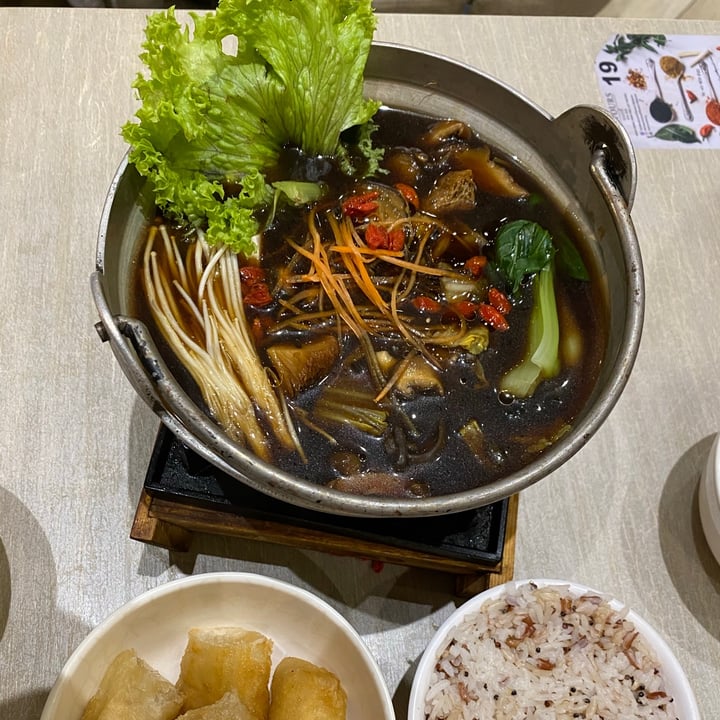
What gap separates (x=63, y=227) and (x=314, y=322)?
3.73 feet

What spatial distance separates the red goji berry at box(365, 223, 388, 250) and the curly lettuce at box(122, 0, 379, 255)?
0.92ft

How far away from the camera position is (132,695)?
58.0 inches

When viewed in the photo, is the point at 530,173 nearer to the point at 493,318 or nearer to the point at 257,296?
the point at 493,318

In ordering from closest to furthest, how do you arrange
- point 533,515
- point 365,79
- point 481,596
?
point 481,596, point 365,79, point 533,515

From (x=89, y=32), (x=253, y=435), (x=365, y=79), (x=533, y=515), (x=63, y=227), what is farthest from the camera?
(x=89, y=32)

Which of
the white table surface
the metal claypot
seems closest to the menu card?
the white table surface

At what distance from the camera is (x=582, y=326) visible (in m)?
1.75

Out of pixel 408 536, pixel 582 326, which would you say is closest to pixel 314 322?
pixel 408 536

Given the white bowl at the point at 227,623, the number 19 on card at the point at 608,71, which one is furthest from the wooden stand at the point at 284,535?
the number 19 on card at the point at 608,71

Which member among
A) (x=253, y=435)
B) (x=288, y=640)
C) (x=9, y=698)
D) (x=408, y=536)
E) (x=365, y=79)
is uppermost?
(x=365, y=79)

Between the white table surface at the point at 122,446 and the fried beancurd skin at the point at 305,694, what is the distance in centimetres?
32

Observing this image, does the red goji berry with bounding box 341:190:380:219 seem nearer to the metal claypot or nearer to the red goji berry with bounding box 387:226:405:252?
the red goji berry with bounding box 387:226:405:252

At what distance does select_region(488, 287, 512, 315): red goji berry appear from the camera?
175 centimetres

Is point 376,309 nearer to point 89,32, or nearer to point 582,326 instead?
point 582,326
